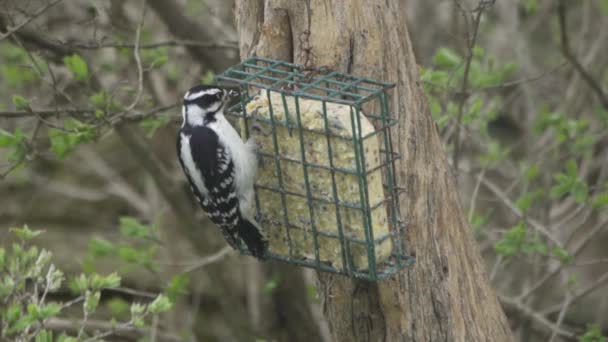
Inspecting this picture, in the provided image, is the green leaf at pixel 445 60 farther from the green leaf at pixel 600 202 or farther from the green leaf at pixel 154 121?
the green leaf at pixel 154 121

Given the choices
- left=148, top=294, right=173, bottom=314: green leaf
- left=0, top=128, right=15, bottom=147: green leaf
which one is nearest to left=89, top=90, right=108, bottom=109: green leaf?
left=0, top=128, right=15, bottom=147: green leaf

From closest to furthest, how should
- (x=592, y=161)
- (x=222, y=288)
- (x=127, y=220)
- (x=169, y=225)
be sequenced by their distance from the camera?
(x=127, y=220) < (x=222, y=288) < (x=592, y=161) < (x=169, y=225)

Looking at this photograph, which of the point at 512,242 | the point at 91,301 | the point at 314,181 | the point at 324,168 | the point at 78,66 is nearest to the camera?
the point at 324,168

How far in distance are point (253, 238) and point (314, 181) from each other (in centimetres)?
49

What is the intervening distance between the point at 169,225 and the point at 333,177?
182 inches

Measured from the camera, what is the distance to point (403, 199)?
4.03 m

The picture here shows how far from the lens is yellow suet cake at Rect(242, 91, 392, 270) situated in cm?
371

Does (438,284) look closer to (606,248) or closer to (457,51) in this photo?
(457,51)

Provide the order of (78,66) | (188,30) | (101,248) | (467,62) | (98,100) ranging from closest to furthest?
(467,62) < (78,66) < (98,100) < (101,248) < (188,30)

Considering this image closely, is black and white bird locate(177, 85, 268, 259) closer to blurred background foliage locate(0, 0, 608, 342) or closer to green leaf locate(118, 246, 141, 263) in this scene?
blurred background foliage locate(0, 0, 608, 342)

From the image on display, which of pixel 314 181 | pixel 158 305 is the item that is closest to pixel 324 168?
pixel 314 181

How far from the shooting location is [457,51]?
8695 mm

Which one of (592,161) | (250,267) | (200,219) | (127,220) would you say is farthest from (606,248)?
(127,220)

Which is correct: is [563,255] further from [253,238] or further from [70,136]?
[70,136]
